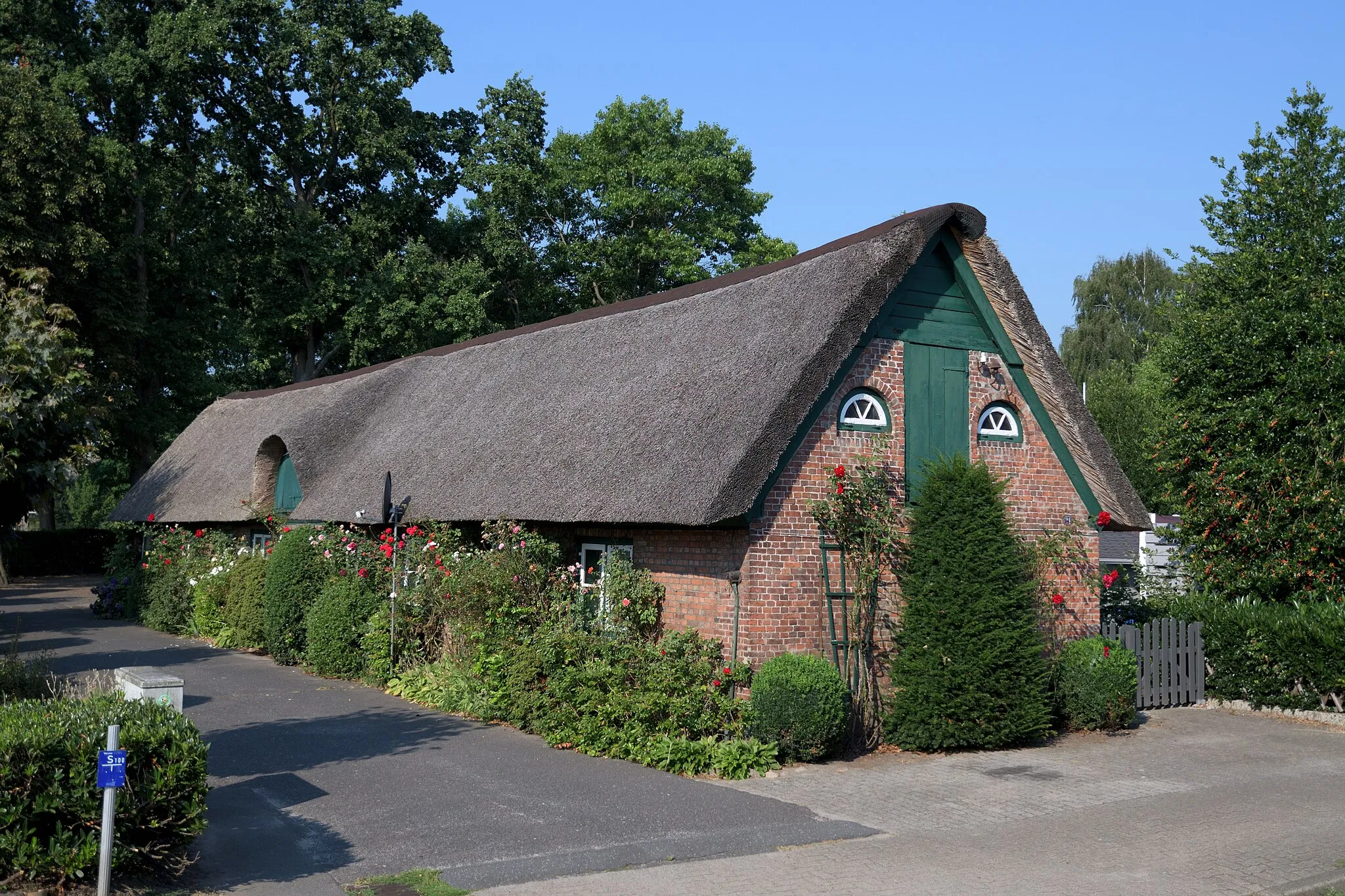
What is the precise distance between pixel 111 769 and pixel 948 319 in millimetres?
10543

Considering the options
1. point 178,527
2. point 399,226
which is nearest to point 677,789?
point 178,527

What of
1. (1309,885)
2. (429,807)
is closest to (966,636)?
(1309,885)

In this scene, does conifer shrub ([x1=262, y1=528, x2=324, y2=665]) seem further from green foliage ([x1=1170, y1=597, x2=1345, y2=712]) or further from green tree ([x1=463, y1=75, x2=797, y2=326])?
green tree ([x1=463, y1=75, x2=797, y2=326])

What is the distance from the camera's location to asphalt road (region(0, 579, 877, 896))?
308 inches

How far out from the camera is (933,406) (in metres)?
13.6

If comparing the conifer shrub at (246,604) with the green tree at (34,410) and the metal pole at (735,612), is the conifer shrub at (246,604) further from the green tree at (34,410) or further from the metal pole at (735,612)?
the metal pole at (735,612)

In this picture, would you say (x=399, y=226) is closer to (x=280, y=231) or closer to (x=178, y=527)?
(x=280, y=231)

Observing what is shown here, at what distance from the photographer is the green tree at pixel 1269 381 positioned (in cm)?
1620

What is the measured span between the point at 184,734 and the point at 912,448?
8.72 meters

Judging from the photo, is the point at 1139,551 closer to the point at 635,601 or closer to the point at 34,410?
the point at 635,601

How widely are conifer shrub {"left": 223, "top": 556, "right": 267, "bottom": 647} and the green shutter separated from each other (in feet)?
39.6

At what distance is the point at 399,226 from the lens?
126 feet

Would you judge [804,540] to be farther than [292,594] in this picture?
No

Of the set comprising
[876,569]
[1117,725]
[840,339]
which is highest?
[840,339]
